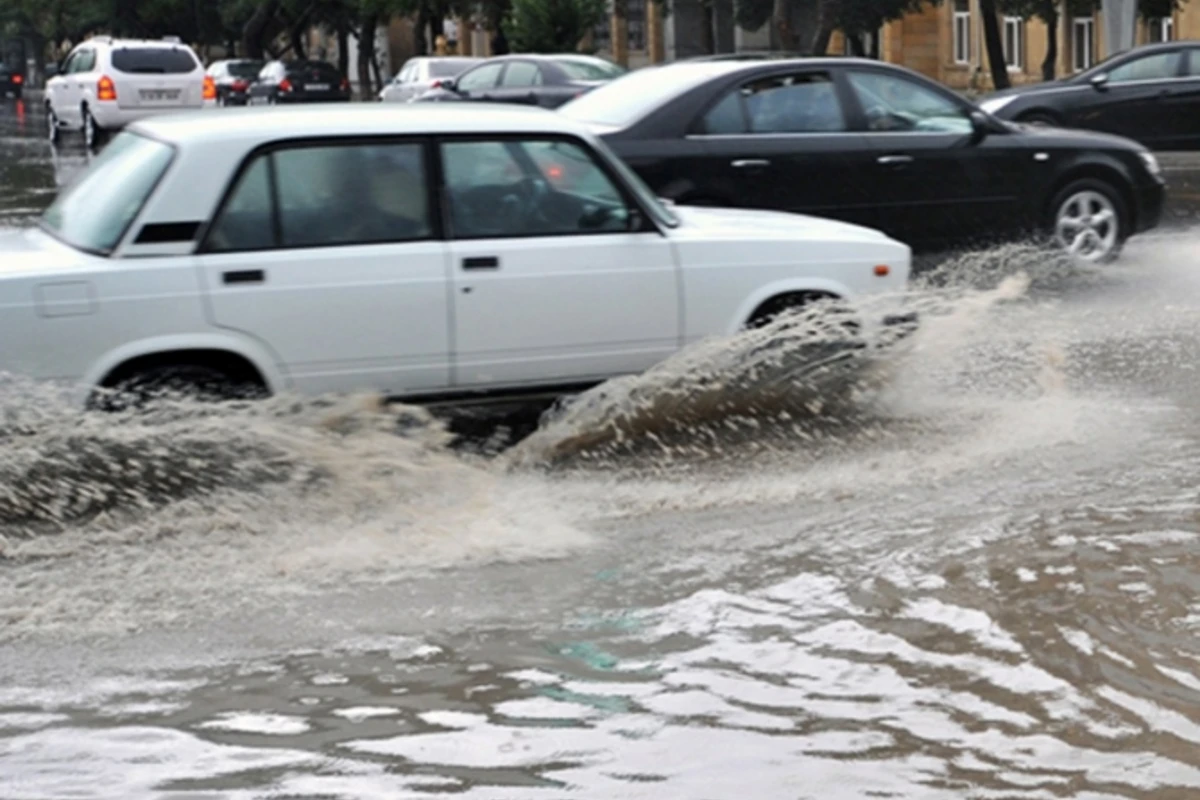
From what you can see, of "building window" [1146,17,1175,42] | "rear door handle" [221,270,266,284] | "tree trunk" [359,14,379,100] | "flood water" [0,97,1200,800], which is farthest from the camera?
"tree trunk" [359,14,379,100]

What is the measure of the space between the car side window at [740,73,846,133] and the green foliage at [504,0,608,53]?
107 feet

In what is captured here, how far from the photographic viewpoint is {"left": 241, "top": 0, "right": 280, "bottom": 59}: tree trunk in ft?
208

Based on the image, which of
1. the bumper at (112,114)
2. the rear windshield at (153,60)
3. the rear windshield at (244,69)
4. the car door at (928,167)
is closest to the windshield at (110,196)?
the car door at (928,167)

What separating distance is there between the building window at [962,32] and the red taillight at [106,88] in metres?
20.3

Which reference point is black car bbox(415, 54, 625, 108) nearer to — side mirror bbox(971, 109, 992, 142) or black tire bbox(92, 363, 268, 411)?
side mirror bbox(971, 109, 992, 142)

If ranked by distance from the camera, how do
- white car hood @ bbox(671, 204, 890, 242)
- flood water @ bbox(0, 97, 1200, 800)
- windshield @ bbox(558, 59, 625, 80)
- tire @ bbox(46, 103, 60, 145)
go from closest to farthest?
1. flood water @ bbox(0, 97, 1200, 800)
2. white car hood @ bbox(671, 204, 890, 242)
3. windshield @ bbox(558, 59, 625, 80)
4. tire @ bbox(46, 103, 60, 145)

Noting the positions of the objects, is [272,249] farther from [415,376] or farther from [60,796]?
[60,796]

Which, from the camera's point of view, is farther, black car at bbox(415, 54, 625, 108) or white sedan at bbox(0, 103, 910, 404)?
black car at bbox(415, 54, 625, 108)

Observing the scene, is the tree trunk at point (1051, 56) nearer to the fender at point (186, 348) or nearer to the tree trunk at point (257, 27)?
the tree trunk at point (257, 27)

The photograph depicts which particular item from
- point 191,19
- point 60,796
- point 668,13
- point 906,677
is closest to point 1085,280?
point 906,677

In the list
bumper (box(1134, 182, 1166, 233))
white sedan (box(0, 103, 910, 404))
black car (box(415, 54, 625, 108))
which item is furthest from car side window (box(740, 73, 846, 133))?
black car (box(415, 54, 625, 108))

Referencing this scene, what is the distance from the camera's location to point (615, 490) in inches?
311

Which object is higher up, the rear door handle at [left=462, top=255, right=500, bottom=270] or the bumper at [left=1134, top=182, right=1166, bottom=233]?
the rear door handle at [left=462, top=255, right=500, bottom=270]

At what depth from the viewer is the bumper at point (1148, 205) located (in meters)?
13.6
